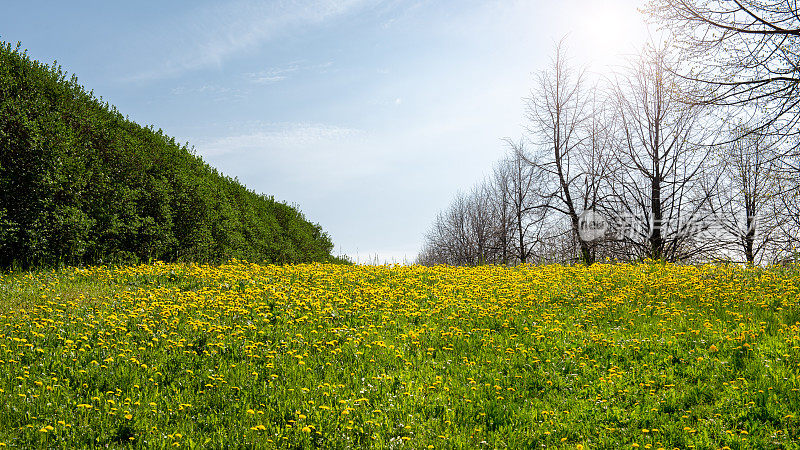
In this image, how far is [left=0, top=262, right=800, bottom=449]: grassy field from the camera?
498cm

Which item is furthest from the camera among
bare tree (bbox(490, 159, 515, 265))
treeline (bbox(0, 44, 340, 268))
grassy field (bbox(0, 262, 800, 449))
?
bare tree (bbox(490, 159, 515, 265))

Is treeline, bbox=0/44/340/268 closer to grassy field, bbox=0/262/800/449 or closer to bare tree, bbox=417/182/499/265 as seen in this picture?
grassy field, bbox=0/262/800/449

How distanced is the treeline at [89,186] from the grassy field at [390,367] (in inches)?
56.6

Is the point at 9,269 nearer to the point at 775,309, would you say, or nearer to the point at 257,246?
the point at 257,246

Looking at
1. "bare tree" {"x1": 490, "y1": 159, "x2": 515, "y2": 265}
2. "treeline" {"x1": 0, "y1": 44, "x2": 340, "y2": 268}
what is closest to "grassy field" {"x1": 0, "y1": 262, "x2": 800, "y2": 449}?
"treeline" {"x1": 0, "y1": 44, "x2": 340, "y2": 268}

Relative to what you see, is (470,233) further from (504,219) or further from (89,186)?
(89,186)

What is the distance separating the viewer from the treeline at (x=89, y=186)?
418 inches

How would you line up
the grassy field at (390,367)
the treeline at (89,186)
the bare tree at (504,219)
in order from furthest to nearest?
the bare tree at (504,219) → the treeline at (89,186) → the grassy field at (390,367)

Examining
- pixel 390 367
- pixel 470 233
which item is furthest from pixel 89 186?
pixel 470 233

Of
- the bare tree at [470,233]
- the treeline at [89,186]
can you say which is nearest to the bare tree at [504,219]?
the bare tree at [470,233]

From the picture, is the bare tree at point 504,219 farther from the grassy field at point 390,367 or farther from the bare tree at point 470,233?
the grassy field at point 390,367

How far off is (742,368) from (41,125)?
14.2 metres

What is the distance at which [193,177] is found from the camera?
599 inches

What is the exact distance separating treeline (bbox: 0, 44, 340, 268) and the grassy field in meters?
1.44
